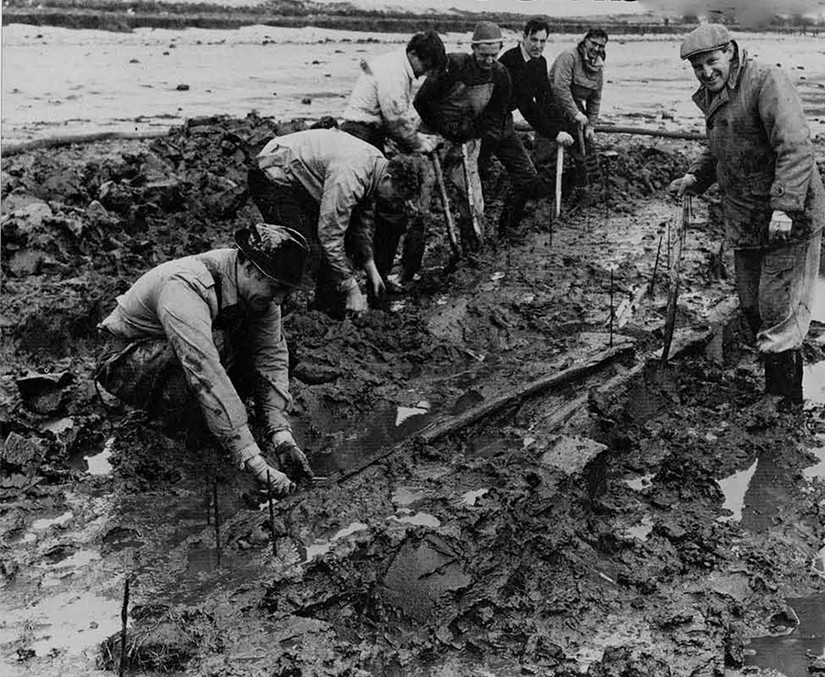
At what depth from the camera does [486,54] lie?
300 inches

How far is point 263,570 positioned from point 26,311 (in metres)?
3.33

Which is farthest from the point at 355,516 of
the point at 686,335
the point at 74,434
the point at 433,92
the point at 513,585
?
the point at 433,92

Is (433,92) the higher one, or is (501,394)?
(433,92)

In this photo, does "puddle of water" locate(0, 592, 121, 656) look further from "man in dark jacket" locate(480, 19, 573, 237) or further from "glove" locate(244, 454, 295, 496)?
"man in dark jacket" locate(480, 19, 573, 237)

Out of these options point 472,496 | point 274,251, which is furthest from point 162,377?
point 472,496

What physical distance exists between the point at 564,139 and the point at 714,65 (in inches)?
179

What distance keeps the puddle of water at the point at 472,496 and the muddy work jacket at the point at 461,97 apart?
4240 millimetres

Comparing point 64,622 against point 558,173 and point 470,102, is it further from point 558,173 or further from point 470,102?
point 558,173

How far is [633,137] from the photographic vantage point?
12688mm

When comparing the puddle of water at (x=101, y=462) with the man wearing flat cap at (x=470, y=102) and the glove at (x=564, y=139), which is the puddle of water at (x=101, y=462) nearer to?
the man wearing flat cap at (x=470, y=102)

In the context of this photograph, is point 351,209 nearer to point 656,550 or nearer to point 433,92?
point 433,92

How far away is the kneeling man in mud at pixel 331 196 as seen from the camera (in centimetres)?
594

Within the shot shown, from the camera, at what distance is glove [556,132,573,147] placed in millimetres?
9102

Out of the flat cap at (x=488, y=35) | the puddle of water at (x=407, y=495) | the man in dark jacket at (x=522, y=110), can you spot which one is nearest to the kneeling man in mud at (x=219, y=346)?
the puddle of water at (x=407, y=495)
